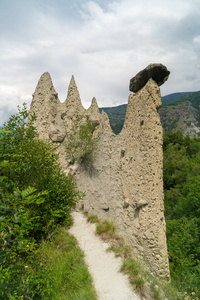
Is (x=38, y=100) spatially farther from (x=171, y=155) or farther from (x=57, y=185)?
(x=171, y=155)

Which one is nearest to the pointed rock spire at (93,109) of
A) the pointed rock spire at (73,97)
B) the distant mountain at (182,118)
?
the pointed rock spire at (73,97)

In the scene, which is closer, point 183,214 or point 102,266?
point 102,266

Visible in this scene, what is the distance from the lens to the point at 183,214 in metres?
16.0

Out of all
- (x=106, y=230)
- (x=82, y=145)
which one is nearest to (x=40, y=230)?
(x=106, y=230)

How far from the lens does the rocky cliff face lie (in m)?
4.71

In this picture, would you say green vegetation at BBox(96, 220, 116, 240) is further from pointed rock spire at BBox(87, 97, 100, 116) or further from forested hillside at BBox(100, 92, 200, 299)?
pointed rock spire at BBox(87, 97, 100, 116)

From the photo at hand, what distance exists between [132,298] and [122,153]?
3.82 meters

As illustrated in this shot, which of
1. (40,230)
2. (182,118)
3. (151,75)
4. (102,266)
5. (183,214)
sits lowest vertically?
(183,214)

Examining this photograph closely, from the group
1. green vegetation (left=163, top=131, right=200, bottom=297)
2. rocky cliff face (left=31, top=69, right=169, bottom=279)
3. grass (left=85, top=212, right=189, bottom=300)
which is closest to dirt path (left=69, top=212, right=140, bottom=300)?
grass (left=85, top=212, right=189, bottom=300)

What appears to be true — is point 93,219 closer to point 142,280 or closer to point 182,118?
point 142,280

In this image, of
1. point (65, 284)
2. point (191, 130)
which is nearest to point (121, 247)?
point (65, 284)

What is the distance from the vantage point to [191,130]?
95.9m

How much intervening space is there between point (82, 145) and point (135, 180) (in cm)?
379

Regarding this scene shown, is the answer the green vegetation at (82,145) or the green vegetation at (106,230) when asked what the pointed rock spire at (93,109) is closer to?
the green vegetation at (82,145)
